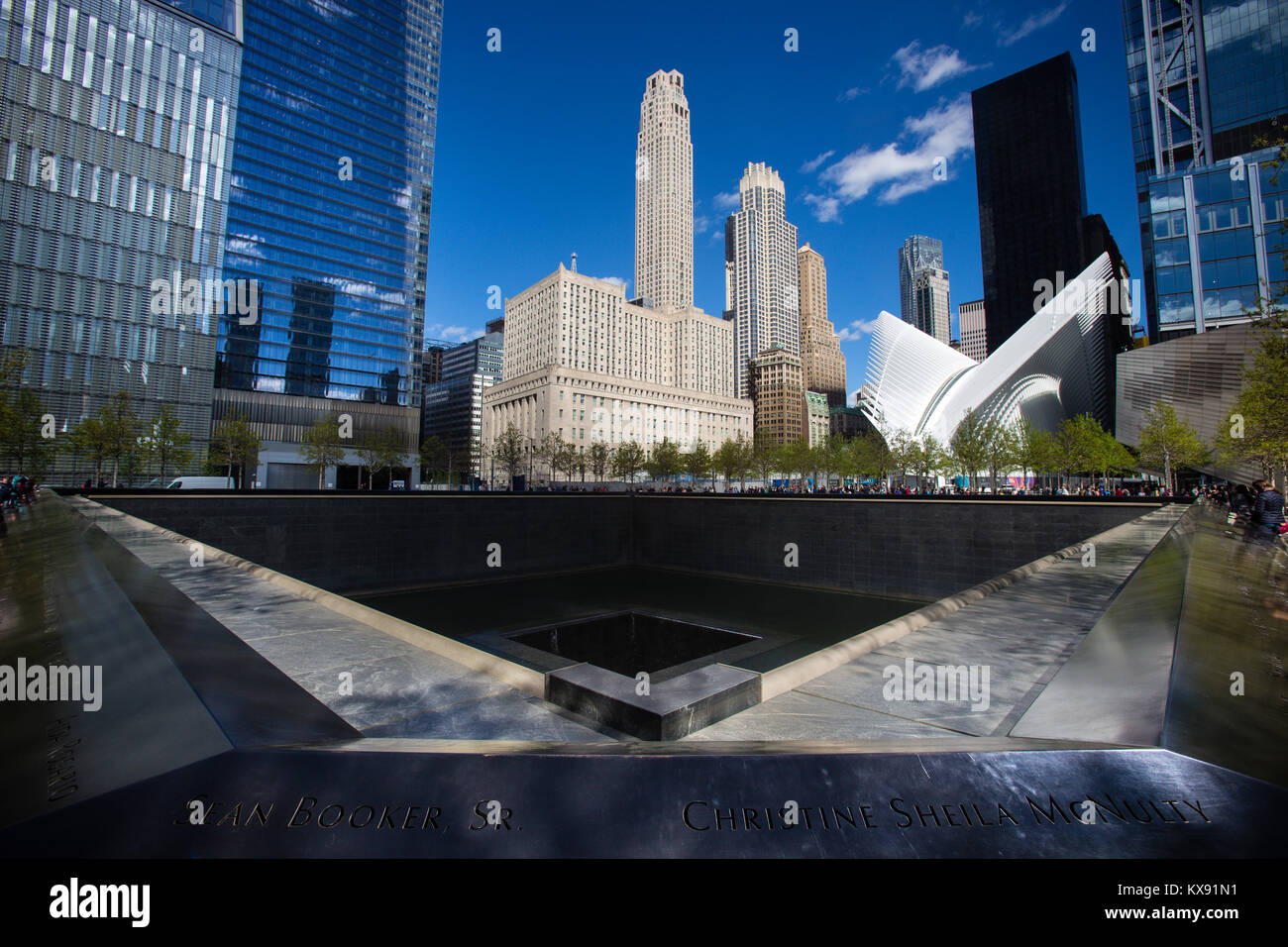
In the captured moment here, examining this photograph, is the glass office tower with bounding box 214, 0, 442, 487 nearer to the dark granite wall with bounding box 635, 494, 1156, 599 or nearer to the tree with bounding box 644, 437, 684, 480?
the tree with bounding box 644, 437, 684, 480

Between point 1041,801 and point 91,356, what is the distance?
66994 millimetres

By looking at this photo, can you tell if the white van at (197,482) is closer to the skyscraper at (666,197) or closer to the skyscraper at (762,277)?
the skyscraper at (666,197)

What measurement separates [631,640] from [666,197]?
6259 inches

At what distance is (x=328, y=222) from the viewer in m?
67.2

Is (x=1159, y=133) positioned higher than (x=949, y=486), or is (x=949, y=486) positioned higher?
(x=1159, y=133)

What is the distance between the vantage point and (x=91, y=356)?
4694 centimetres

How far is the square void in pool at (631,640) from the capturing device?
1772 centimetres

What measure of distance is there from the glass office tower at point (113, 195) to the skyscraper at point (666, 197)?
109302 millimetres

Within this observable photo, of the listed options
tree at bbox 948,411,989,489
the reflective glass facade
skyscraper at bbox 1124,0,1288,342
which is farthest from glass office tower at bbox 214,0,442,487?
skyscraper at bbox 1124,0,1288,342

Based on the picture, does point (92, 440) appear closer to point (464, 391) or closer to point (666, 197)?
point (464, 391)

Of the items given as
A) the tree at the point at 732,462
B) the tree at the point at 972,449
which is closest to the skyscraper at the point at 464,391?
the tree at the point at 732,462

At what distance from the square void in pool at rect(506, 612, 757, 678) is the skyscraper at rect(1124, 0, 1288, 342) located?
56.3 meters

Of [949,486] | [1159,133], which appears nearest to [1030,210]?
[1159,133]
